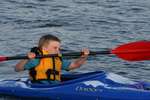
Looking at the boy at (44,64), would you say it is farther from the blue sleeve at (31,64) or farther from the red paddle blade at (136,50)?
the red paddle blade at (136,50)

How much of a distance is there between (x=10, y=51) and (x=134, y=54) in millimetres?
4077

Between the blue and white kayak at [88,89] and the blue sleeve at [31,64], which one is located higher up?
the blue sleeve at [31,64]

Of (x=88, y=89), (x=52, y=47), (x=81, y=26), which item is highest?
(x=52, y=47)

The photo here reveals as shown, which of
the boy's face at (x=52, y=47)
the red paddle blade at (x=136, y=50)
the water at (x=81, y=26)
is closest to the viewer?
the boy's face at (x=52, y=47)

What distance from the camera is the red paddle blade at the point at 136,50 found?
921 centimetres

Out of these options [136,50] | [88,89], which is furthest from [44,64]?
[136,50]

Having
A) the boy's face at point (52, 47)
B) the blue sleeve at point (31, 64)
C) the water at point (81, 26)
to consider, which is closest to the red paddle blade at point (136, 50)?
the boy's face at point (52, 47)

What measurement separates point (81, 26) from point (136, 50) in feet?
21.4

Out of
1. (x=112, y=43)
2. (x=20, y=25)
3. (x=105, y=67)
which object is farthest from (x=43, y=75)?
(x=20, y=25)

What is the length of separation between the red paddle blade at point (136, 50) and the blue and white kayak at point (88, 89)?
0.56m

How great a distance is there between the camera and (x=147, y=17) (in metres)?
17.2

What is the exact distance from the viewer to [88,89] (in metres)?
8.41

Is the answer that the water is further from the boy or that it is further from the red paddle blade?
the boy

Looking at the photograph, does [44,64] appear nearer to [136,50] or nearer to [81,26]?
[136,50]
